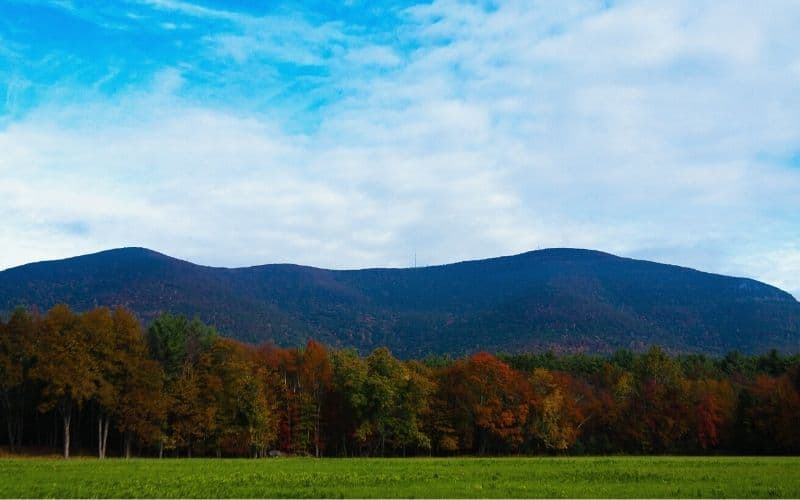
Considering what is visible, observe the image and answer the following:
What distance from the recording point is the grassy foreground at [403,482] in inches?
1134

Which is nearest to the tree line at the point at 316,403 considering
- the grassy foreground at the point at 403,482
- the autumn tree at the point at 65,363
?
the autumn tree at the point at 65,363

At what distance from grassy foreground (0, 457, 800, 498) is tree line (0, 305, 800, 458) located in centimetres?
2858

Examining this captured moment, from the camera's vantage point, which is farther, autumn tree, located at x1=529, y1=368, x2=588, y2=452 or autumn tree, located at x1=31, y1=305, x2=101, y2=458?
autumn tree, located at x1=529, y1=368, x2=588, y2=452

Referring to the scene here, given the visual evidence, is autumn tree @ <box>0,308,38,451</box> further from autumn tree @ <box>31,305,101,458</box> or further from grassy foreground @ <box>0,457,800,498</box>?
grassy foreground @ <box>0,457,800,498</box>

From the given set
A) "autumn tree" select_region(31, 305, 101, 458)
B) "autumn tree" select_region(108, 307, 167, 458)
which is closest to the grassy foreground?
"autumn tree" select_region(31, 305, 101, 458)

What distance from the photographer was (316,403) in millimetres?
84750

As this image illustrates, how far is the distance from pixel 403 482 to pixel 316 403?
5274cm

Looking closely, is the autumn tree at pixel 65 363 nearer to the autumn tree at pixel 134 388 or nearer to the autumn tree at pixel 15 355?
the autumn tree at pixel 134 388

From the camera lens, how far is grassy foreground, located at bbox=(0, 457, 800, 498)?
28812 millimetres

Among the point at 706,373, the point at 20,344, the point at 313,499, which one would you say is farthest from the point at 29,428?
the point at 706,373

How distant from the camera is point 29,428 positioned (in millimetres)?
82812

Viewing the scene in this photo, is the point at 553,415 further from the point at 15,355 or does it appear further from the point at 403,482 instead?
the point at 15,355

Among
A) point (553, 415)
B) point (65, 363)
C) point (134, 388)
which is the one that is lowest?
point (553, 415)

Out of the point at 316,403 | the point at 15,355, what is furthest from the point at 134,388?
the point at 316,403
